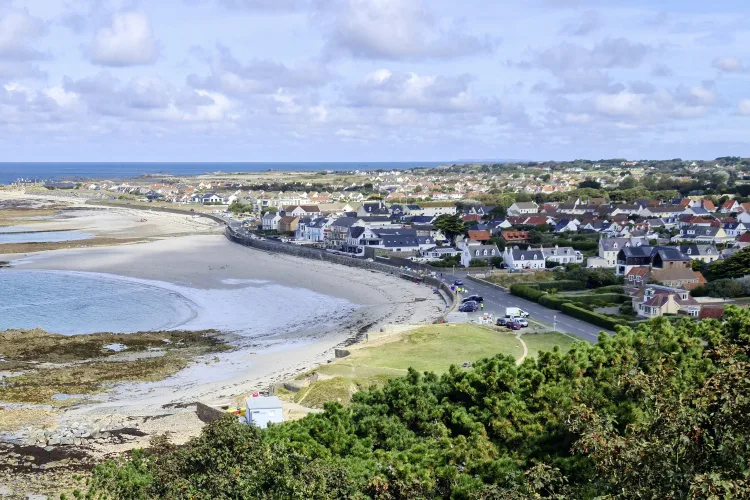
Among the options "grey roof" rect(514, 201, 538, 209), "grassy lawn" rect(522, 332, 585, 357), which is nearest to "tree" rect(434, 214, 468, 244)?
"grey roof" rect(514, 201, 538, 209)

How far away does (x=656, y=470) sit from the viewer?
7.32 meters

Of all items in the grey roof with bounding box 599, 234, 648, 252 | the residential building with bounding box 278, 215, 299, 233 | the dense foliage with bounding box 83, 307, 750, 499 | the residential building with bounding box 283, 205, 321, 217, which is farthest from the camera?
the residential building with bounding box 283, 205, 321, 217

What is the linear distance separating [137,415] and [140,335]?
1206cm

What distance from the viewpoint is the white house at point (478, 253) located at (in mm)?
55562

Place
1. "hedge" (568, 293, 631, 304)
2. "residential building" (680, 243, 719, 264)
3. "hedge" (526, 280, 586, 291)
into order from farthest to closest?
"residential building" (680, 243, 719, 264), "hedge" (526, 280, 586, 291), "hedge" (568, 293, 631, 304)

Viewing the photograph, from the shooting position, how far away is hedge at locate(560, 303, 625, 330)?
109ft

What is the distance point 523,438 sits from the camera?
13.1m

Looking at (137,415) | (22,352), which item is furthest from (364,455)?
(22,352)

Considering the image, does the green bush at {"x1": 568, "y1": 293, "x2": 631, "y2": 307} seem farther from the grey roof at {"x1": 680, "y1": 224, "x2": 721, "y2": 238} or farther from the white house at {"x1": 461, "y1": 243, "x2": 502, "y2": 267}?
the grey roof at {"x1": 680, "y1": 224, "x2": 721, "y2": 238}

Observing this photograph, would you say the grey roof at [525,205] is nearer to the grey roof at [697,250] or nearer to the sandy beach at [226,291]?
the sandy beach at [226,291]

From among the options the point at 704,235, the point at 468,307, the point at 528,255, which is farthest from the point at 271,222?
the point at 468,307

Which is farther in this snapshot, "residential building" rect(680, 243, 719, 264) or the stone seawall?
"residential building" rect(680, 243, 719, 264)

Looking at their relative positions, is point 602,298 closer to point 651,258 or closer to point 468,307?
point 468,307

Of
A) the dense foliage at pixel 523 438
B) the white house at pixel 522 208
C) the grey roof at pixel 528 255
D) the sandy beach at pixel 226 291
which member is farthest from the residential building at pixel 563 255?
the dense foliage at pixel 523 438
